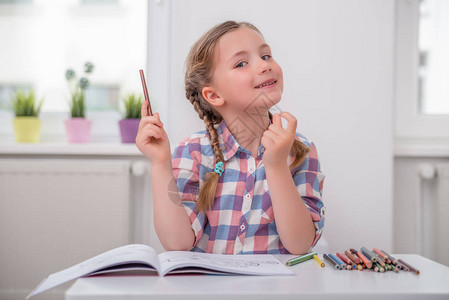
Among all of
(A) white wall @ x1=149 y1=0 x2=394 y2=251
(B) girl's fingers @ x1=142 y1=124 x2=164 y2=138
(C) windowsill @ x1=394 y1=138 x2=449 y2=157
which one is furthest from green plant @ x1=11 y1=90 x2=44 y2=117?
(C) windowsill @ x1=394 y1=138 x2=449 y2=157

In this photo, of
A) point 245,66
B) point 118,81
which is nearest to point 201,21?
point 118,81

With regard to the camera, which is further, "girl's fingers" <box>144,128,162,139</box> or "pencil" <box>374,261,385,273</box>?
"girl's fingers" <box>144,128,162,139</box>

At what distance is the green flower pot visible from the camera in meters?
1.88

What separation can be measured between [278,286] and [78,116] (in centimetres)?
153

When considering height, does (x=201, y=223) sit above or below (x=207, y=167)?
below

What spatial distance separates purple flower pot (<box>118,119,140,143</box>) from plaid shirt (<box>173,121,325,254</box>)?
0.72 meters

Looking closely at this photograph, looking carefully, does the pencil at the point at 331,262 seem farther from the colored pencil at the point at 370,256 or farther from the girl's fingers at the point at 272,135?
the girl's fingers at the point at 272,135

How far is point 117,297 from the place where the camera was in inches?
21.5

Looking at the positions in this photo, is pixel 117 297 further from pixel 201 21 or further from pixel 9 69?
pixel 9 69

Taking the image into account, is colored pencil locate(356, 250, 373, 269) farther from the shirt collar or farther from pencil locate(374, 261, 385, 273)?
the shirt collar

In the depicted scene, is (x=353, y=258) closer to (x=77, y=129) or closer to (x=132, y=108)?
(x=132, y=108)

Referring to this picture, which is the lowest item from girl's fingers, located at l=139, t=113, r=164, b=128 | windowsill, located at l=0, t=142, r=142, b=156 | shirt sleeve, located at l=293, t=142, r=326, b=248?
shirt sleeve, located at l=293, t=142, r=326, b=248

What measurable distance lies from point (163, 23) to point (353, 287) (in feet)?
5.17

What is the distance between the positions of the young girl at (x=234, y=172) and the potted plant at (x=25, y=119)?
0.96 meters
